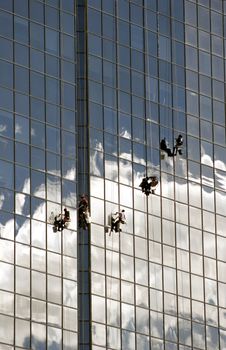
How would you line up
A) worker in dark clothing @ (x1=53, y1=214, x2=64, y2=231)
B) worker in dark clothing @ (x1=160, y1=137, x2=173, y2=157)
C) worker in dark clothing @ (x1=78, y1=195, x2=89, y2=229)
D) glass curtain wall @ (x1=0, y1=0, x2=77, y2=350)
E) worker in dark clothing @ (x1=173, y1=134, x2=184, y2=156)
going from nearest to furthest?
glass curtain wall @ (x1=0, y1=0, x2=77, y2=350), worker in dark clothing @ (x1=53, y1=214, x2=64, y2=231), worker in dark clothing @ (x1=78, y1=195, x2=89, y2=229), worker in dark clothing @ (x1=173, y1=134, x2=184, y2=156), worker in dark clothing @ (x1=160, y1=137, x2=173, y2=157)

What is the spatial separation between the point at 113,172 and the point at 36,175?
26.4 ft

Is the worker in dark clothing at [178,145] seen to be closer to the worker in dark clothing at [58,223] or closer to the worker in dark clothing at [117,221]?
the worker in dark clothing at [117,221]

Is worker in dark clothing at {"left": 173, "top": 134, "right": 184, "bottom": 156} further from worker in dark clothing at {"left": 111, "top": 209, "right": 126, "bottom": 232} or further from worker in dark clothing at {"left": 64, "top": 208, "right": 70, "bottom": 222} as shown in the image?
worker in dark clothing at {"left": 64, "top": 208, "right": 70, "bottom": 222}

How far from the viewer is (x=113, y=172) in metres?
135

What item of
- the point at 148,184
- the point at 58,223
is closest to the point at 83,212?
the point at 58,223

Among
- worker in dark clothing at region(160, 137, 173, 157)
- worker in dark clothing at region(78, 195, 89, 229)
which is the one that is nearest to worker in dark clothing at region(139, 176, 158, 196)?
worker in dark clothing at region(160, 137, 173, 157)

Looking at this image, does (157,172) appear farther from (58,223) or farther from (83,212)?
(58,223)

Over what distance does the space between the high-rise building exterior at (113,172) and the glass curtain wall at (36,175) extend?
0.31 ft

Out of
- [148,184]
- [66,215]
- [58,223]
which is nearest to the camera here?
[58,223]

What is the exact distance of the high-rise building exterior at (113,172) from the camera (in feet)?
418

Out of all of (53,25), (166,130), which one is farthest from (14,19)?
(166,130)

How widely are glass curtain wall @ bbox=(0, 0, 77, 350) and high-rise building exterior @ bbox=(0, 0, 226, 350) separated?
0.09 metres

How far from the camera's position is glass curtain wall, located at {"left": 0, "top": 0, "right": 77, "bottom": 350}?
4936 inches

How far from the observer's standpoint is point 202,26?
146 meters
